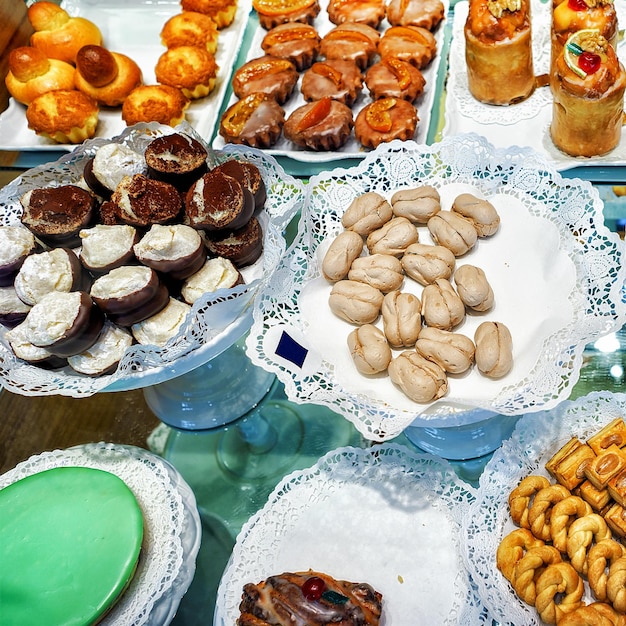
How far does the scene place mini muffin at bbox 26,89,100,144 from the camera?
5.71 ft

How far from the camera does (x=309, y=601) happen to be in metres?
0.93

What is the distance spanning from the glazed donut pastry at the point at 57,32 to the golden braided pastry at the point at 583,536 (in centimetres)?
171

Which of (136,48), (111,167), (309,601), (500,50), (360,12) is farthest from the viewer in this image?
(136,48)

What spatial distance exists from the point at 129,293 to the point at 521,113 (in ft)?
3.19

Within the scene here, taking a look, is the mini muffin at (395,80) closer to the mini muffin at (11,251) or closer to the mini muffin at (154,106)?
the mini muffin at (154,106)

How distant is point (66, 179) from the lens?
1.41 m

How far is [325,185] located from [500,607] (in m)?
0.77

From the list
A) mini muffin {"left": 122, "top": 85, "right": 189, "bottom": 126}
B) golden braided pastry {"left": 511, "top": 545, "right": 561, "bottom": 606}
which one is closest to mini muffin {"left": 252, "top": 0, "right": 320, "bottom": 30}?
mini muffin {"left": 122, "top": 85, "right": 189, "bottom": 126}

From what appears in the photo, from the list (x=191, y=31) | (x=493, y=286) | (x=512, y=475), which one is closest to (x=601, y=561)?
(x=512, y=475)

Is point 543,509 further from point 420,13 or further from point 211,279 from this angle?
point 420,13

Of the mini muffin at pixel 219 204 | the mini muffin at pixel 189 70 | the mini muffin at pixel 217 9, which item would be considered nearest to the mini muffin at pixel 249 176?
the mini muffin at pixel 219 204

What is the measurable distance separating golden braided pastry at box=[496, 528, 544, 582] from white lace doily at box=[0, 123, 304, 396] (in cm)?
51

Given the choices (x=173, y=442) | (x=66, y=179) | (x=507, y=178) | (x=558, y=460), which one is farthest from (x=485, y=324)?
(x=66, y=179)

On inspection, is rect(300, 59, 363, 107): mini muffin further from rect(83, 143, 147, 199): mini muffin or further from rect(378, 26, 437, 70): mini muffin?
rect(83, 143, 147, 199): mini muffin
